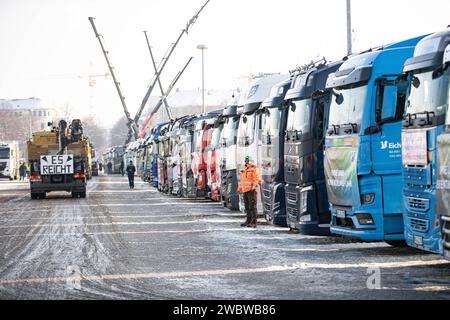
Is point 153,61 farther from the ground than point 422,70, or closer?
farther from the ground

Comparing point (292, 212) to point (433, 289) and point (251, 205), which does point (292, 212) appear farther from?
point (433, 289)

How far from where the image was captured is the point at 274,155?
21.9 metres

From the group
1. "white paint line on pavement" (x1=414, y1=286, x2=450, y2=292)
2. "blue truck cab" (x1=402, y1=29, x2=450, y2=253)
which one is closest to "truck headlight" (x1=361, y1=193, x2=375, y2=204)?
"blue truck cab" (x1=402, y1=29, x2=450, y2=253)

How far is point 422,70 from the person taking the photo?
13562 millimetres

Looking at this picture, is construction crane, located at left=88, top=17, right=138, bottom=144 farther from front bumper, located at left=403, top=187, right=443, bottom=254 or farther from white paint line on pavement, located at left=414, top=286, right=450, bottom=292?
white paint line on pavement, located at left=414, top=286, right=450, bottom=292

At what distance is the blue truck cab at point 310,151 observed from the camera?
1898 cm

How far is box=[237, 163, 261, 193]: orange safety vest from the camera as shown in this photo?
76.0ft

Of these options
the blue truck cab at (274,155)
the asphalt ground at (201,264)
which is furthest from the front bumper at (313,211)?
the blue truck cab at (274,155)

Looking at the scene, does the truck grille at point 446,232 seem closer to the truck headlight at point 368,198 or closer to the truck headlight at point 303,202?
the truck headlight at point 368,198

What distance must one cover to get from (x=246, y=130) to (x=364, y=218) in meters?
9.45
